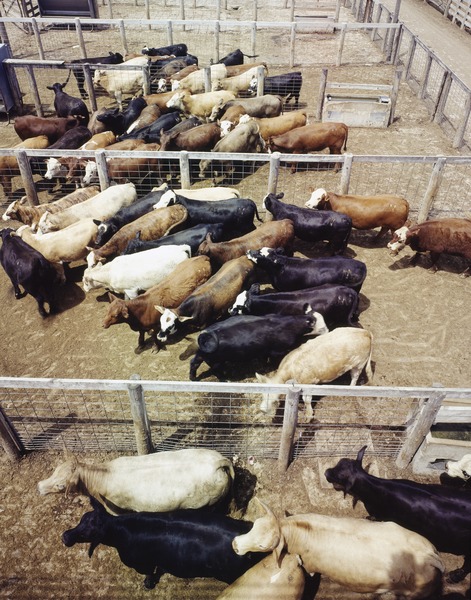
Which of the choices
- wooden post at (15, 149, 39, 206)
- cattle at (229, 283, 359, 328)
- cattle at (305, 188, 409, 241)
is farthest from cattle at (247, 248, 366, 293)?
wooden post at (15, 149, 39, 206)

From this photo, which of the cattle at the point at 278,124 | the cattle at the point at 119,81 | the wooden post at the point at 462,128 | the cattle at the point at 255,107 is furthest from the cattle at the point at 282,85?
the wooden post at the point at 462,128

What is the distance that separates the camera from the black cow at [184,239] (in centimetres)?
845

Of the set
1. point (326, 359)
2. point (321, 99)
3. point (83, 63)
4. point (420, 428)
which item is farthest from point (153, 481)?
point (83, 63)

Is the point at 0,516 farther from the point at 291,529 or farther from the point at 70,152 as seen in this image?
the point at 70,152

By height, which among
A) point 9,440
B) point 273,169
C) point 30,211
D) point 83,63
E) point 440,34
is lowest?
point 440,34

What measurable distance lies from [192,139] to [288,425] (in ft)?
27.6

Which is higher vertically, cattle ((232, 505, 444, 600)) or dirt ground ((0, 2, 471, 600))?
cattle ((232, 505, 444, 600))

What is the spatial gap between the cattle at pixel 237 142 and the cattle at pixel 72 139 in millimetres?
3053

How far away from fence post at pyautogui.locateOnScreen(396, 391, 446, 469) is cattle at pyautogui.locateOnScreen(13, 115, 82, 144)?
11.3 metres

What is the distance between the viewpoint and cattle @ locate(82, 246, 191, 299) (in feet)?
26.5

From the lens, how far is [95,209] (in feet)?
31.5

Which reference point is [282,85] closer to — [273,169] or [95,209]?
[273,169]

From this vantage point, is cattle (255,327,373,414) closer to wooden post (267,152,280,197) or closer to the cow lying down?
the cow lying down

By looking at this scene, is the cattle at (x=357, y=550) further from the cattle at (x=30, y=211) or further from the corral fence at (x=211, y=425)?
the cattle at (x=30, y=211)
